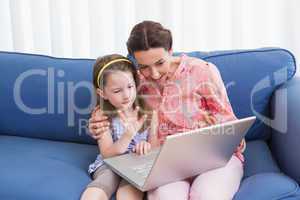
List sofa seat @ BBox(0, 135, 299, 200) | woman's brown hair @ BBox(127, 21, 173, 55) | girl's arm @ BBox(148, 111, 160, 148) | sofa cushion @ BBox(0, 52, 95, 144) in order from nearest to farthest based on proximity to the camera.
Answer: sofa seat @ BBox(0, 135, 299, 200) → woman's brown hair @ BBox(127, 21, 173, 55) → girl's arm @ BBox(148, 111, 160, 148) → sofa cushion @ BBox(0, 52, 95, 144)

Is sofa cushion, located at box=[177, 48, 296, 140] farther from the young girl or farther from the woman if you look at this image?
the young girl

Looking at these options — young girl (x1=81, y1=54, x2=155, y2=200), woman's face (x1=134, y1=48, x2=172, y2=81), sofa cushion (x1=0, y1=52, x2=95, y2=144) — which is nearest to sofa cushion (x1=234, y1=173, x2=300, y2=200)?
young girl (x1=81, y1=54, x2=155, y2=200)

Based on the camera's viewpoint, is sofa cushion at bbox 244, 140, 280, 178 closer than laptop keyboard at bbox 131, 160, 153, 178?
No

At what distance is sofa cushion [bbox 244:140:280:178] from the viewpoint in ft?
4.37

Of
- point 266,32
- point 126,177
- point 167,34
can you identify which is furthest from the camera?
point 266,32

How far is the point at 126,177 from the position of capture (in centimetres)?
118

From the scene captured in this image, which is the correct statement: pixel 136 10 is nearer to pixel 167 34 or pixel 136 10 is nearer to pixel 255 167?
pixel 167 34

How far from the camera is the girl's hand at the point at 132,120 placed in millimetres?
1385

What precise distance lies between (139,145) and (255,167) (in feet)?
1.27

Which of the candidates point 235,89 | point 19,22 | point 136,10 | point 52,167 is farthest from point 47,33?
point 235,89

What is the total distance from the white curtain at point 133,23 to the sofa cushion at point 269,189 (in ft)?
2.75

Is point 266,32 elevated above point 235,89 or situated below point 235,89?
above

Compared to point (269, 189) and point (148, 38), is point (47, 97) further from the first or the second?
point (269, 189)

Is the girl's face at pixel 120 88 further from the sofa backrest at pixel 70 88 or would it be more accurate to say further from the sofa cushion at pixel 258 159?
the sofa cushion at pixel 258 159
